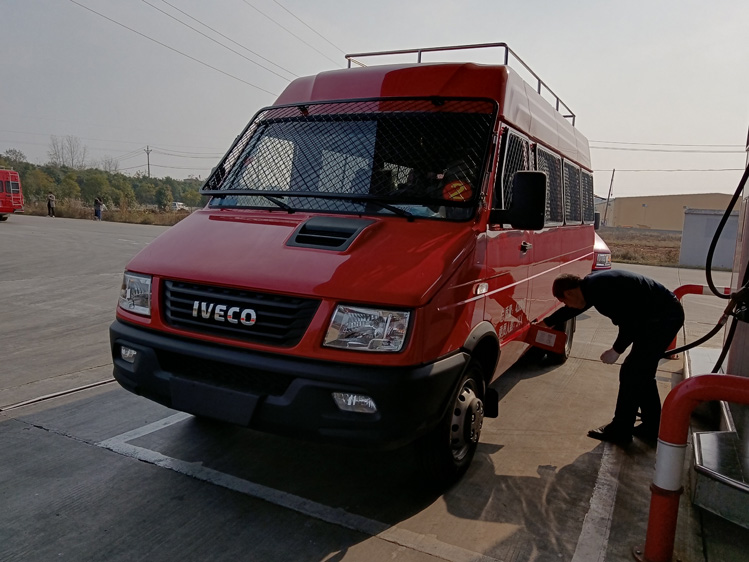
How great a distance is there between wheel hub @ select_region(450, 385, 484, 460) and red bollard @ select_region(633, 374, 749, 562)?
3.57 feet

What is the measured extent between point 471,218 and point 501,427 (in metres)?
2.11

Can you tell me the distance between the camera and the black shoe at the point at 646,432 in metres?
4.48

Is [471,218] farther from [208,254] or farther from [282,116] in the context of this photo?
[282,116]

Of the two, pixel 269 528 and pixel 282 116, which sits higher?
pixel 282 116

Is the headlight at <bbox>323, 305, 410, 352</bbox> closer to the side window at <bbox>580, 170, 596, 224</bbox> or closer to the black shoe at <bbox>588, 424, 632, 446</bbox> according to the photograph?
the black shoe at <bbox>588, 424, 632, 446</bbox>

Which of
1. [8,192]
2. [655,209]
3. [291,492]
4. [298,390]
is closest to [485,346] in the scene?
[298,390]

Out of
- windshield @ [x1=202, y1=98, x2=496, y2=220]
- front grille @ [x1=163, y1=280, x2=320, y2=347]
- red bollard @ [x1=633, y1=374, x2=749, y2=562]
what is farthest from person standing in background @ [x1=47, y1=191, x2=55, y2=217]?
red bollard @ [x1=633, y1=374, x2=749, y2=562]

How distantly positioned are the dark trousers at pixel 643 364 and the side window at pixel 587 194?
11.2 ft

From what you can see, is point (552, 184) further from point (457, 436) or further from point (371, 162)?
point (457, 436)

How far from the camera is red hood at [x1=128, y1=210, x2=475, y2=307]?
2779 millimetres

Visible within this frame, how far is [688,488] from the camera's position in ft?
12.0

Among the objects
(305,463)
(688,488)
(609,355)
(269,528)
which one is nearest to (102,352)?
(305,463)

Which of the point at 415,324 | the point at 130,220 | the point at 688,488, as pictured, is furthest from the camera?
the point at 130,220

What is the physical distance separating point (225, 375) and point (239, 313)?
369mm
